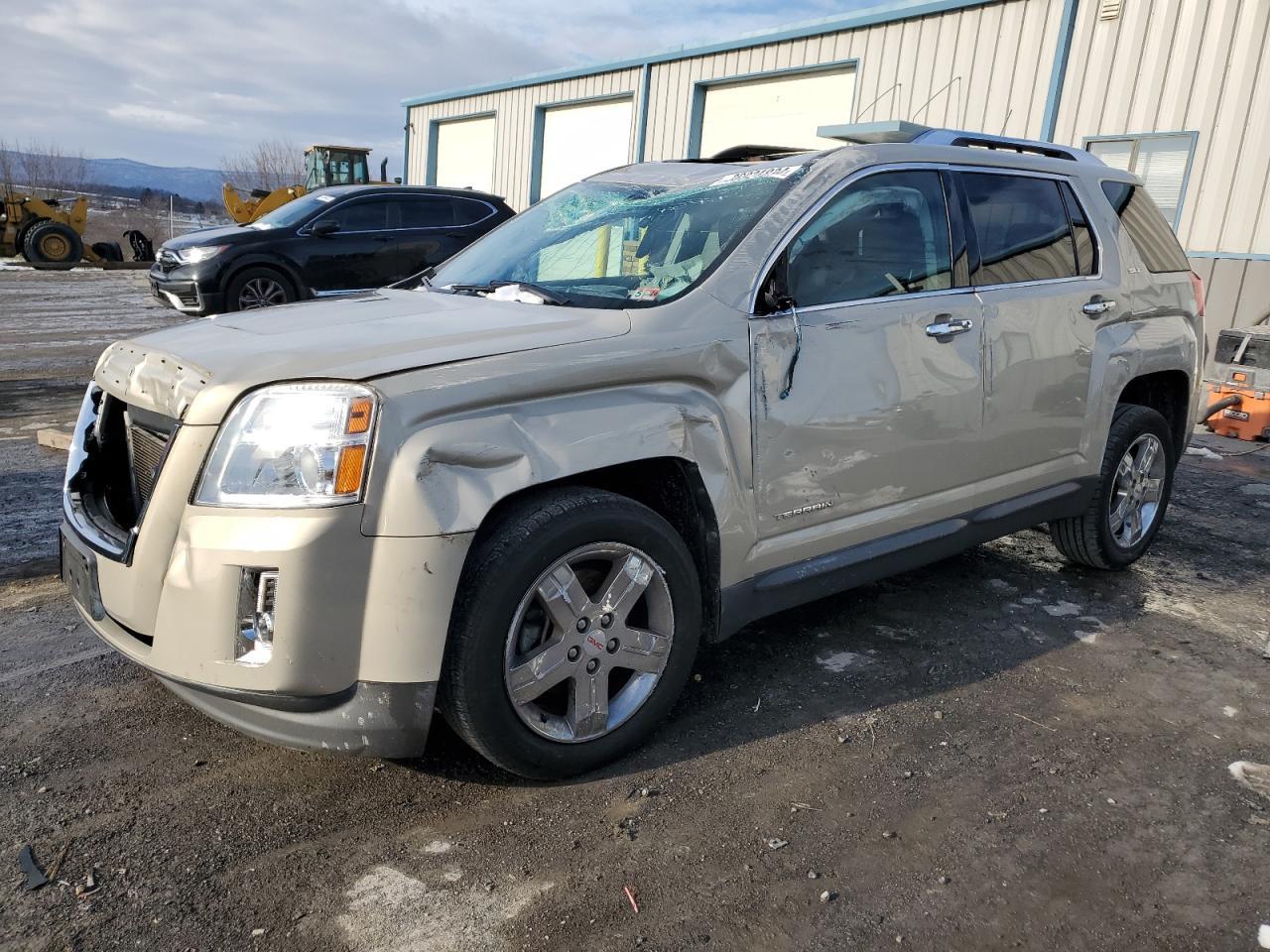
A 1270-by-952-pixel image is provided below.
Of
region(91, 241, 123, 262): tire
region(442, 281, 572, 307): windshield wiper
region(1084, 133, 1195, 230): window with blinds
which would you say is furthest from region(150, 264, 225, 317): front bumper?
region(91, 241, 123, 262): tire

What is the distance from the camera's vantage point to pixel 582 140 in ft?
61.5

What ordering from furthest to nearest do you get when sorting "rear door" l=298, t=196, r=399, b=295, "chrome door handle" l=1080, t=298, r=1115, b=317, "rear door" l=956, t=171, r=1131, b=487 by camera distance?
"rear door" l=298, t=196, r=399, b=295 → "chrome door handle" l=1080, t=298, r=1115, b=317 → "rear door" l=956, t=171, r=1131, b=487

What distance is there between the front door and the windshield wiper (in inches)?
25.1

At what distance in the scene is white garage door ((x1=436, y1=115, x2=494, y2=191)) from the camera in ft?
71.3

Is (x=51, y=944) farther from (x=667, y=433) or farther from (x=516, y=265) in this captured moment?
(x=516, y=265)

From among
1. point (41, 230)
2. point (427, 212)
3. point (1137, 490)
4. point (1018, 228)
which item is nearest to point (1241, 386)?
point (1137, 490)

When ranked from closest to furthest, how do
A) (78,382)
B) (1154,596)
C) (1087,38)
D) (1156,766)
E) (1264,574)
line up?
1. (1156,766)
2. (1154,596)
3. (1264,574)
4. (78,382)
5. (1087,38)

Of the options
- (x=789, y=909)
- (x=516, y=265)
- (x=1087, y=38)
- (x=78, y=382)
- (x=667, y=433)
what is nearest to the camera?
(x=789, y=909)

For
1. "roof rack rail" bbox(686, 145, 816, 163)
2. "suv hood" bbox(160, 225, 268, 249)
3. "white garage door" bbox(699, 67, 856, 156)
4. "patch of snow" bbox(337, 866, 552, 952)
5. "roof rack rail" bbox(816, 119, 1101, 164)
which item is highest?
"white garage door" bbox(699, 67, 856, 156)

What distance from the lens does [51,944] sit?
211cm

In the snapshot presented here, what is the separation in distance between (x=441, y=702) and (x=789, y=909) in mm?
1006

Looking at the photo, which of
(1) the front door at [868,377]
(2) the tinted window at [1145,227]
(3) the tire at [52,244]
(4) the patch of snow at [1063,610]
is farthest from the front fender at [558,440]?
(3) the tire at [52,244]

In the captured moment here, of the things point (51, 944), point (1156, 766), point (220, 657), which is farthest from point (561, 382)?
point (1156, 766)

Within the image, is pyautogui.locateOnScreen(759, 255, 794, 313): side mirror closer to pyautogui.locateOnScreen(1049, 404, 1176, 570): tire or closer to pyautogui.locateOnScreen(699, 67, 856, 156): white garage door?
pyautogui.locateOnScreen(1049, 404, 1176, 570): tire
